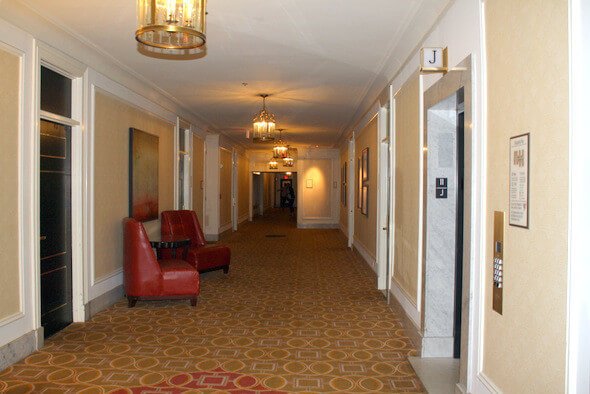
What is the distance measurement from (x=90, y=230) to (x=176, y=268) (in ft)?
3.65

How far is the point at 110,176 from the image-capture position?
5.33 m

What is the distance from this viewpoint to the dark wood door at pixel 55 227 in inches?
162

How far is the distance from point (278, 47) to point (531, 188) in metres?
3.41

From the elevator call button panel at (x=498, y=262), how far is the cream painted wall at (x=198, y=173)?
7.68 meters

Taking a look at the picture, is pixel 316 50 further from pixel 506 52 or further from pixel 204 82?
pixel 506 52

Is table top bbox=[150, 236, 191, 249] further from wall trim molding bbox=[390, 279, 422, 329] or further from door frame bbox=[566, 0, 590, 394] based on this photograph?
door frame bbox=[566, 0, 590, 394]

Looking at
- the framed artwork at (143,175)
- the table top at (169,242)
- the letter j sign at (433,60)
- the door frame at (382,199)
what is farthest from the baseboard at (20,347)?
the door frame at (382,199)

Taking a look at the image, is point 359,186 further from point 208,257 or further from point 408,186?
point 408,186

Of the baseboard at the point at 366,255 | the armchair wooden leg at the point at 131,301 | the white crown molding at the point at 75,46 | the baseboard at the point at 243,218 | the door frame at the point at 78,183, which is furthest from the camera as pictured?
the baseboard at the point at 243,218

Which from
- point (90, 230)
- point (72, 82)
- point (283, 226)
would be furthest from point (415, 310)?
point (283, 226)

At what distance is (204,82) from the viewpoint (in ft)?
20.8

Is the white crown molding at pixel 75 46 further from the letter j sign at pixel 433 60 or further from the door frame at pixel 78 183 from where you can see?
the letter j sign at pixel 433 60

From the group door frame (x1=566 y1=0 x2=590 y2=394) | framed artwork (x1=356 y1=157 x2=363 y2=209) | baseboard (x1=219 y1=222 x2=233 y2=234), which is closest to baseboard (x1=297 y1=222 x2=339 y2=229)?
baseboard (x1=219 y1=222 x2=233 y2=234)

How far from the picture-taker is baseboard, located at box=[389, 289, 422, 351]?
3.88 meters
